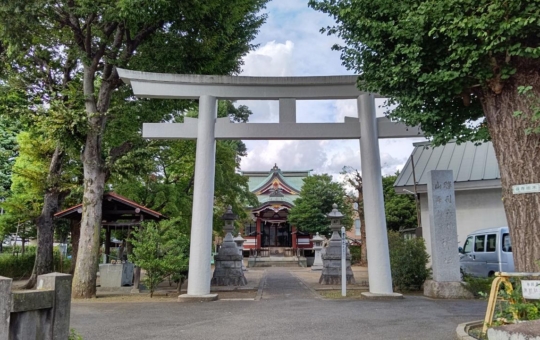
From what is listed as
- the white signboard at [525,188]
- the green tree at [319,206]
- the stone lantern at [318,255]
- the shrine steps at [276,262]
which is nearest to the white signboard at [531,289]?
the white signboard at [525,188]

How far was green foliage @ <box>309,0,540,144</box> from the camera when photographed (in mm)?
4746

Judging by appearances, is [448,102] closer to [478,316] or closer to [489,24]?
[489,24]

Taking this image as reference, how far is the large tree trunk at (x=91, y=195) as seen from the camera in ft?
32.7

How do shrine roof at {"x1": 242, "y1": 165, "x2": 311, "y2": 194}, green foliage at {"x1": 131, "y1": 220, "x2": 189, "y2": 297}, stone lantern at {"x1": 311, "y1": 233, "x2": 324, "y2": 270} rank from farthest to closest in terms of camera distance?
shrine roof at {"x1": 242, "y1": 165, "x2": 311, "y2": 194} < stone lantern at {"x1": 311, "y1": 233, "x2": 324, "y2": 270} < green foliage at {"x1": 131, "y1": 220, "x2": 189, "y2": 297}

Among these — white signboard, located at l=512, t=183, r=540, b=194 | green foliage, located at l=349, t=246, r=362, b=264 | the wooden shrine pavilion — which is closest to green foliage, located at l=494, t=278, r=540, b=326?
white signboard, located at l=512, t=183, r=540, b=194

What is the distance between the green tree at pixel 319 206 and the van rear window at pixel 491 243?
1494 cm

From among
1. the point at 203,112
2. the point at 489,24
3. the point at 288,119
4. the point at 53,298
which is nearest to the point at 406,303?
the point at 288,119

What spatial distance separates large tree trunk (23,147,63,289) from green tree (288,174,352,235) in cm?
1704

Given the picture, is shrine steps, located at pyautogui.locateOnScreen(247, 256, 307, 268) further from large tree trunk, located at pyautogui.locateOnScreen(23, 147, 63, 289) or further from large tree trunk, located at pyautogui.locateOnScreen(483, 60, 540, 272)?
large tree trunk, located at pyautogui.locateOnScreen(483, 60, 540, 272)

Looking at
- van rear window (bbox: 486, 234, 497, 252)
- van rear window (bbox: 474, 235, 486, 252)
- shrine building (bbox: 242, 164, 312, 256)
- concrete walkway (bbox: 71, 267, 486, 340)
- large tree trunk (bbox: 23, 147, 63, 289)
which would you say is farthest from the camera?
shrine building (bbox: 242, 164, 312, 256)

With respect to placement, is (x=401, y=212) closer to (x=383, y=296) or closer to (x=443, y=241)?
(x=443, y=241)

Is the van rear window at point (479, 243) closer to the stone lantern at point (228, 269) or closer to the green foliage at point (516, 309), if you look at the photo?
the stone lantern at point (228, 269)

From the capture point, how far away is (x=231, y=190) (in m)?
17.5

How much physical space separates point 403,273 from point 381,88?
604 cm
